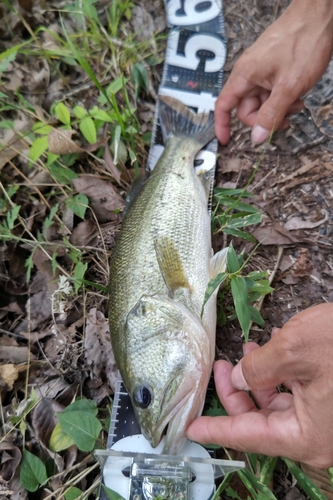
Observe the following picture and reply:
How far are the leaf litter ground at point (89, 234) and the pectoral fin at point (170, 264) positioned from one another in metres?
0.46

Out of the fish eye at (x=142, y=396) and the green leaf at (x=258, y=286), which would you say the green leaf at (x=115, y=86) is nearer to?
Result: the green leaf at (x=258, y=286)

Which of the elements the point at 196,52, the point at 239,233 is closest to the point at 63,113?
the point at 196,52

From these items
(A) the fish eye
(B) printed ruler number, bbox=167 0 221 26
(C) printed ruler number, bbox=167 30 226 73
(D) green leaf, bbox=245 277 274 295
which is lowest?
(A) the fish eye

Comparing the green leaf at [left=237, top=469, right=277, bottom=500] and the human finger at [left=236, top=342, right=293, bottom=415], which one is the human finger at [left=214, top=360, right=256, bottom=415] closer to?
the human finger at [left=236, top=342, right=293, bottom=415]

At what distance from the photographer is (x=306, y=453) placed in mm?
1737

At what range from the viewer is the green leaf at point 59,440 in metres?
2.52

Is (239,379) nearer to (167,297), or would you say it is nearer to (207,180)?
(167,297)

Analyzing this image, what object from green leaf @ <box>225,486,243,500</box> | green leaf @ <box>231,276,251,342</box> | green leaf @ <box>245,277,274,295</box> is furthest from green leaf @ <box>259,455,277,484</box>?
green leaf @ <box>245,277,274,295</box>

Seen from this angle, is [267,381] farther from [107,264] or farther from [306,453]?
[107,264]

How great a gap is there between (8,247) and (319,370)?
8.23ft

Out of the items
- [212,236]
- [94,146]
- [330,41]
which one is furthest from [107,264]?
[330,41]

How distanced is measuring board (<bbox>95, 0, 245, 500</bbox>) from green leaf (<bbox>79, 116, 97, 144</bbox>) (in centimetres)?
49

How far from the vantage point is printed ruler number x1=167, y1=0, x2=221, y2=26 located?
3.74 m

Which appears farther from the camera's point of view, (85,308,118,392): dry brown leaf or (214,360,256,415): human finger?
(85,308,118,392): dry brown leaf
